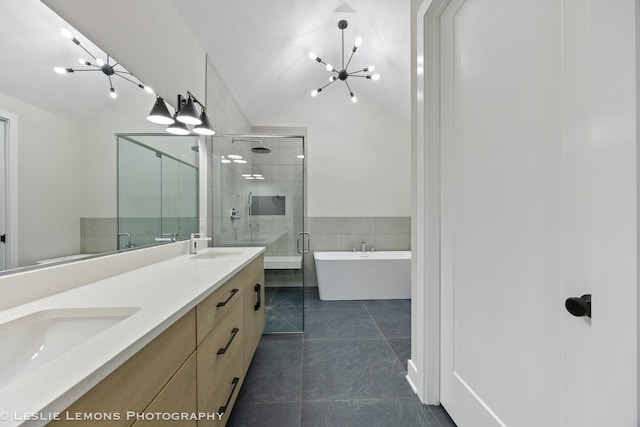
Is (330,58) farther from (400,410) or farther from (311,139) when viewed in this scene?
(400,410)

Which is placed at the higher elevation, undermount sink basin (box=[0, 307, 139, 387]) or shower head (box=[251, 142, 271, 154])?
shower head (box=[251, 142, 271, 154])

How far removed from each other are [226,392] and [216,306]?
0.47 meters

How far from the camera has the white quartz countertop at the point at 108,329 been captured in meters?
0.38

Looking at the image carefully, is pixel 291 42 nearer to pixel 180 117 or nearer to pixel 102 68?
pixel 180 117

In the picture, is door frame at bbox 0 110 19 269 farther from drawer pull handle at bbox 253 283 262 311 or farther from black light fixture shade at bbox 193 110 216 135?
drawer pull handle at bbox 253 283 262 311

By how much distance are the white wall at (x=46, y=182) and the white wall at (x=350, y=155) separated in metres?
2.93

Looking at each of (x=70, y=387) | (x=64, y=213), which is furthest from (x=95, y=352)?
(x=64, y=213)

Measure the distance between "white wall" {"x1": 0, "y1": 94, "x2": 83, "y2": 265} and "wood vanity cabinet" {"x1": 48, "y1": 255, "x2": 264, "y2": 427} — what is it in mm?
622

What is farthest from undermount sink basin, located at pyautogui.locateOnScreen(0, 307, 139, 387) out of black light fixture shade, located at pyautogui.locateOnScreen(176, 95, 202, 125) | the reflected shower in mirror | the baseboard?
the baseboard

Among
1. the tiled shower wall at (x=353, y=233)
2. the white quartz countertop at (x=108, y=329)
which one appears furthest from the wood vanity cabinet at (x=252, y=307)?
the tiled shower wall at (x=353, y=233)

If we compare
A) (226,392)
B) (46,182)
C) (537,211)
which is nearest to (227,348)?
(226,392)

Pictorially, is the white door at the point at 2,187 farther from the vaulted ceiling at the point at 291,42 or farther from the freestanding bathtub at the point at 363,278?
the freestanding bathtub at the point at 363,278

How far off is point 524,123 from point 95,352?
4.79ft

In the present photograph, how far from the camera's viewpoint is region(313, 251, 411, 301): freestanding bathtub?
3223 millimetres
